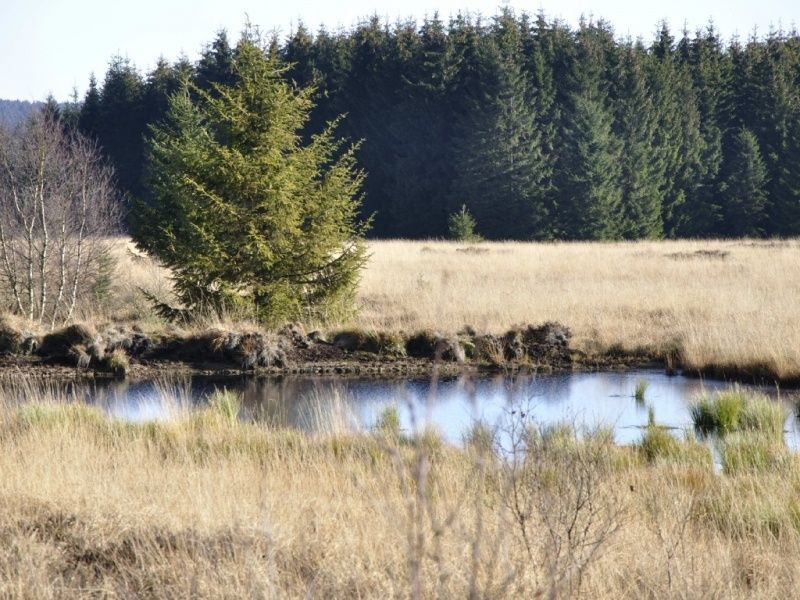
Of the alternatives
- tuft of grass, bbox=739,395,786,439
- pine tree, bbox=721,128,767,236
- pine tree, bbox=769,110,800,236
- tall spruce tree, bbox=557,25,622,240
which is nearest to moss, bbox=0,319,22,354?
tuft of grass, bbox=739,395,786,439

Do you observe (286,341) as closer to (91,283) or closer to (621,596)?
(91,283)

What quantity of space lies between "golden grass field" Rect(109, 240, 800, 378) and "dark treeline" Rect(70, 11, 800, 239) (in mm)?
19321

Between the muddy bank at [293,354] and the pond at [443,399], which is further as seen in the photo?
the muddy bank at [293,354]

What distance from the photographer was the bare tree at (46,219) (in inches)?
693

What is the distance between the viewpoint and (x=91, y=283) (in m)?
20.9

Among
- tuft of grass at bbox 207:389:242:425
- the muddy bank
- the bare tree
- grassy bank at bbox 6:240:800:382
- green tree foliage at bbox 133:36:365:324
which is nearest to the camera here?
tuft of grass at bbox 207:389:242:425

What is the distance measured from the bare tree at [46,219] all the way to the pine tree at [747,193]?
129 ft

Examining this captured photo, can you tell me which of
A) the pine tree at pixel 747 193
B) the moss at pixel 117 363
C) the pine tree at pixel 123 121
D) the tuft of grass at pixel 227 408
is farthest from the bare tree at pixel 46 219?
the pine tree at pixel 123 121

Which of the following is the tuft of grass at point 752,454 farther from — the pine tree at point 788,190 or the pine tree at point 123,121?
the pine tree at point 123,121

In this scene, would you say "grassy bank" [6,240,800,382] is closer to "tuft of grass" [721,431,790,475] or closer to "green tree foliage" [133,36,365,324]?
"green tree foliage" [133,36,365,324]

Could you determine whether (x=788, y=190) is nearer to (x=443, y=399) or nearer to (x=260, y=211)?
(x=260, y=211)

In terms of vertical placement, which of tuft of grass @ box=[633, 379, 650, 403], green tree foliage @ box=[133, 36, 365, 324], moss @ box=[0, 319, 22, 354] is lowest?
tuft of grass @ box=[633, 379, 650, 403]

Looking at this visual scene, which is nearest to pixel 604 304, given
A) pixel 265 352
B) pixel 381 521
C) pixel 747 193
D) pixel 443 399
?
pixel 265 352

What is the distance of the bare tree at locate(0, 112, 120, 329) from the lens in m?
17.6
